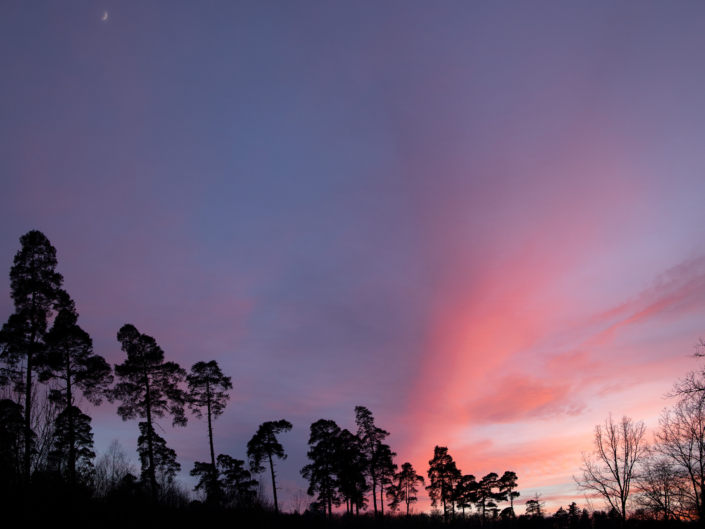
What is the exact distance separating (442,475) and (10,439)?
7557 centimetres

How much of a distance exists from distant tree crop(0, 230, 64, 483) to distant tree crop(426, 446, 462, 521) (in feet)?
228

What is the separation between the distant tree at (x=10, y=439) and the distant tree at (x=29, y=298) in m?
9.72

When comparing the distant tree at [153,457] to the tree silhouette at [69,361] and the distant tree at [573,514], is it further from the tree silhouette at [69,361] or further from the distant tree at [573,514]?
the distant tree at [573,514]

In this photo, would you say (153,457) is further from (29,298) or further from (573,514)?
(573,514)

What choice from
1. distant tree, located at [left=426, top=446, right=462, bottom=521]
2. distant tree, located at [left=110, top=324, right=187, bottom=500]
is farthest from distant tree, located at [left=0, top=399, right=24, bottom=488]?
distant tree, located at [left=426, top=446, right=462, bottom=521]

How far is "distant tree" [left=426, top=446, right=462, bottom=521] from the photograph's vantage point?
249 ft

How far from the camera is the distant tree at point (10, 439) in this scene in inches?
581

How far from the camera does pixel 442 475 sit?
249 feet

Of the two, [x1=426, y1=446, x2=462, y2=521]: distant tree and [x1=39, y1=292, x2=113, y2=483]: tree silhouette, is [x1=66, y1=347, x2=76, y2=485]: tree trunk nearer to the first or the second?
[x1=39, y1=292, x2=113, y2=483]: tree silhouette

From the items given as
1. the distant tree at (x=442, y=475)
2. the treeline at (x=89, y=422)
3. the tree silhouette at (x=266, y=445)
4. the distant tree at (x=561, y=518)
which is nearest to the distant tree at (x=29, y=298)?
the treeline at (x=89, y=422)

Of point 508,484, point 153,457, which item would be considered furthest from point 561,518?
point 153,457

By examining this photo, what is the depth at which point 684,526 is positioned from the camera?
4091 centimetres

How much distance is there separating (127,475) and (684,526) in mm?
52641

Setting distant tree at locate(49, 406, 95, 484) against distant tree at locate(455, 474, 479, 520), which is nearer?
distant tree at locate(49, 406, 95, 484)
